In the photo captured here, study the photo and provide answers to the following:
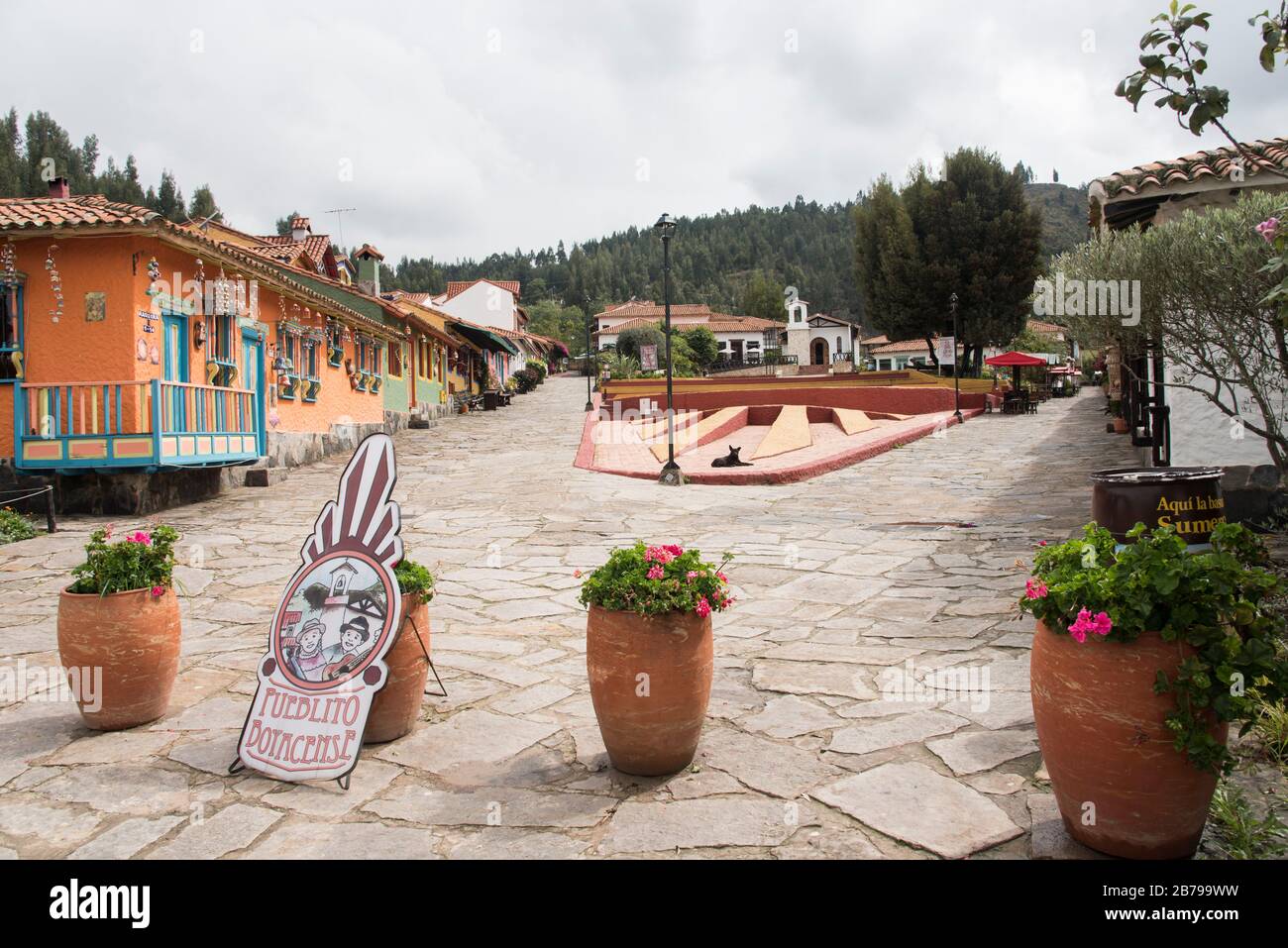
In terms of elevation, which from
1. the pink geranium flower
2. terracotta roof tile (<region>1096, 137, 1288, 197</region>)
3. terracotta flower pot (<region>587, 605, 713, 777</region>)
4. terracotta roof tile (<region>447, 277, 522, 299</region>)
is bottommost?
terracotta flower pot (<region>587, 605, 713, 777</region>)

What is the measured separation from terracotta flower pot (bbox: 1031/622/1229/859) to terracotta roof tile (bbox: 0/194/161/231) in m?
10.8

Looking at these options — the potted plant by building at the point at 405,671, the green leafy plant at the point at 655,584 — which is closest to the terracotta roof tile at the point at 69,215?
the potted plant by building at the point at 405,671

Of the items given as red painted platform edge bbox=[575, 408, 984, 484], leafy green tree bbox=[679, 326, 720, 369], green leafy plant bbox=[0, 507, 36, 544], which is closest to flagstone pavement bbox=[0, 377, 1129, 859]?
green leafy plant bbox=[0, 507, 36, 544]

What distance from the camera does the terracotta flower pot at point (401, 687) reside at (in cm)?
379

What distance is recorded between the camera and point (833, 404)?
25.6 m

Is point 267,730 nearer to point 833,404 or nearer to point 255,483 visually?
point 255,483

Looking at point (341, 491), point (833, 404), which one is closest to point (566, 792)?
point (341, 491)

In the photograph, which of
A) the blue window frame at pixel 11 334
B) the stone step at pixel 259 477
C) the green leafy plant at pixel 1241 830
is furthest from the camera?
the stone step at pixel 259 477

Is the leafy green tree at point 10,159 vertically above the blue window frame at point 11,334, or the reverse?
the leafy green tree at point 10,159

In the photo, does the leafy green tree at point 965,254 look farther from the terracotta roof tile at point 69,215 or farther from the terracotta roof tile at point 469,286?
the terracotta roof tile at point 69,215

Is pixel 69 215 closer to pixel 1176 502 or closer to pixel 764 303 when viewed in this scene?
pixel 1176 502

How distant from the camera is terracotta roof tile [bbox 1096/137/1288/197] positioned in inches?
283

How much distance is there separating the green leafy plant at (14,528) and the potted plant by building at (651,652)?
8.34 m

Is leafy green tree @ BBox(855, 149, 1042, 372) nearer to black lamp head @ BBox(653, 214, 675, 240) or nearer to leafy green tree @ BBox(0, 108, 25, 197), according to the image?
black lamp head @ BBox(653, 214, 675, 240)
